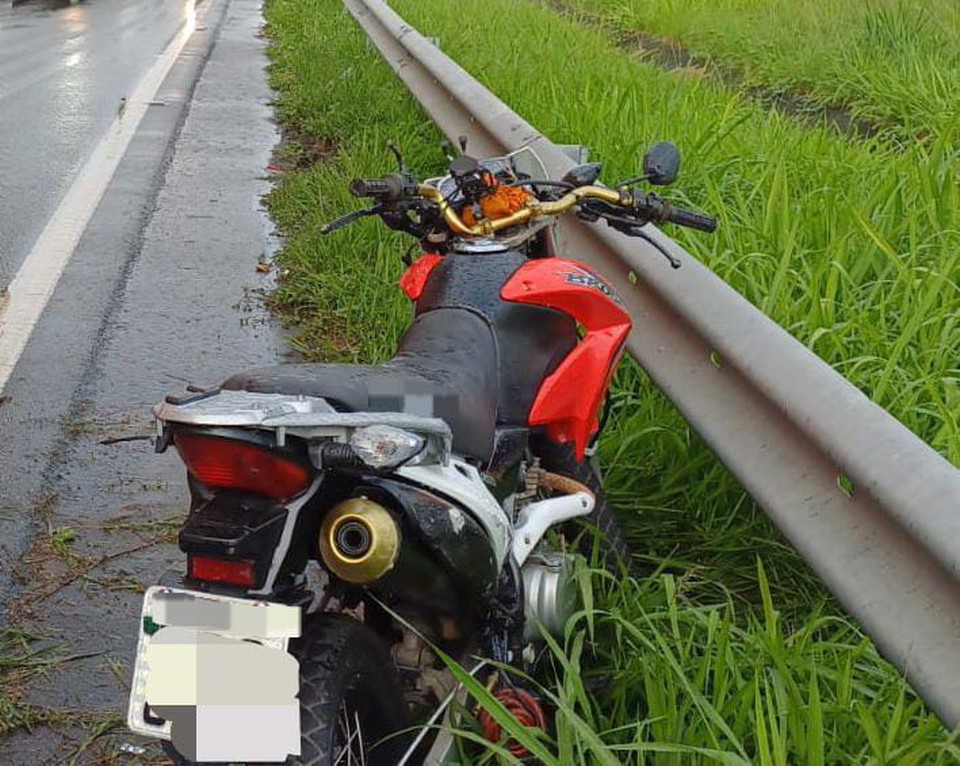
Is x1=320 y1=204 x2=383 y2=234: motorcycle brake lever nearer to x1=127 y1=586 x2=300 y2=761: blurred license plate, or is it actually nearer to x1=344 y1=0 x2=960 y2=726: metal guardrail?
x1=344 y1=0 x2=960 y2=726: metal guardrail

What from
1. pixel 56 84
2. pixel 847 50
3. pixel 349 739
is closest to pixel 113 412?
pixel 349 739

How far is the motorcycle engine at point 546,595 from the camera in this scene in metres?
2.90

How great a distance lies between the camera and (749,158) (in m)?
5.72

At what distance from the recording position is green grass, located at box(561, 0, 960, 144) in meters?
7.56

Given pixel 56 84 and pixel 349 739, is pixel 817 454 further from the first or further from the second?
pixel 56 84

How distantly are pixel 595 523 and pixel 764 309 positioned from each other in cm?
103

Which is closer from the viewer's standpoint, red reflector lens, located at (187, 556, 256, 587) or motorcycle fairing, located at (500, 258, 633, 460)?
red reflector lens, located at (187, 556, 256, 587)

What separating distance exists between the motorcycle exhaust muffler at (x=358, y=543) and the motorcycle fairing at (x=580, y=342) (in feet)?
2.68

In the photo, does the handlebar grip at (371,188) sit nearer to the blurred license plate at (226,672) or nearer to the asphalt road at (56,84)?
the blurred license plate at (226,672)

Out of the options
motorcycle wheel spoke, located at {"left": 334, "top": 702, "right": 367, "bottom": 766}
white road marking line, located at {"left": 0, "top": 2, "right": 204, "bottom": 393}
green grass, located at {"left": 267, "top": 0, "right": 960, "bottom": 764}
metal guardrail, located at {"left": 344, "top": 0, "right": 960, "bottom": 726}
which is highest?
metal guardrail, located at {"left": 344, "top": 0, "right": 960, "bottom": 726}

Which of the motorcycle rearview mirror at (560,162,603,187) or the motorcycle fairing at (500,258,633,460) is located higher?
the motorcycle rearview mirror at (560,162,603,187)

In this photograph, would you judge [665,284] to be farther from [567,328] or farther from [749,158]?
[749,158]

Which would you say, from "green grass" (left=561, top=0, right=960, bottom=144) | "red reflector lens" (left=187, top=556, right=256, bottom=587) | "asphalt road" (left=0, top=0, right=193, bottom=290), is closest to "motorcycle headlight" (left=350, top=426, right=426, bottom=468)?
"red reflector lens" (left=187, top=556, right=256, bottom=587)

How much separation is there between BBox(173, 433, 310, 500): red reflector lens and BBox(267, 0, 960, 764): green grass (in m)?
0.73
